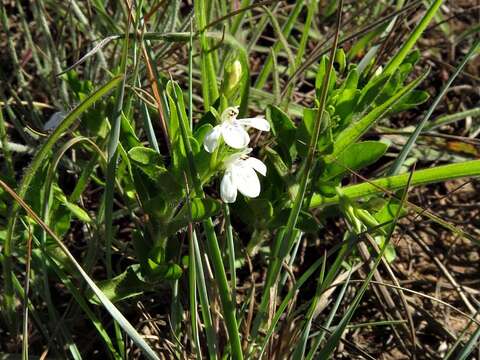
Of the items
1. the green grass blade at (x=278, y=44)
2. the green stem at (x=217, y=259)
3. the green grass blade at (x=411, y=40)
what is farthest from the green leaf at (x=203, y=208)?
the green grass blade at (x=278, y=44)

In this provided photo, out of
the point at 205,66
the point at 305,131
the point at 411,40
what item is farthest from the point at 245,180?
the point at 411,40

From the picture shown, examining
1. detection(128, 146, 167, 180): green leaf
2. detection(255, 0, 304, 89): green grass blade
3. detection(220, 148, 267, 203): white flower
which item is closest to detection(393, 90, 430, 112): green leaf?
detection(255, 0, 304, 89): green grass blade

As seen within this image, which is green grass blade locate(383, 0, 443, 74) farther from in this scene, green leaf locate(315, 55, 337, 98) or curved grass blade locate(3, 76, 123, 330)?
curved grass blade locate(3, 76, 123, 330)

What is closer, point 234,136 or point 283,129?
point 234,136

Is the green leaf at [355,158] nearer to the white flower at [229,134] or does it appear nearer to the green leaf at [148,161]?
the white flower at [229,134]

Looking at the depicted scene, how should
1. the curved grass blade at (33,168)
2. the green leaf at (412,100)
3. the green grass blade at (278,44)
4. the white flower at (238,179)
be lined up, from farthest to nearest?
the green grass blade at (278,44) < the green leaf at (412,100) < the white flower at (238,179) < the curved grass blade at (33,168)

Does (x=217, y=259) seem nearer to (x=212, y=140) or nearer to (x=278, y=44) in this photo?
(x=212, y=140)

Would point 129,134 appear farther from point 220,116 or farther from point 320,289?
point 320,289

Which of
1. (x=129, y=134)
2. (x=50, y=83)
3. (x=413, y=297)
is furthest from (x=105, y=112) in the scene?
(x=413, y=297)
